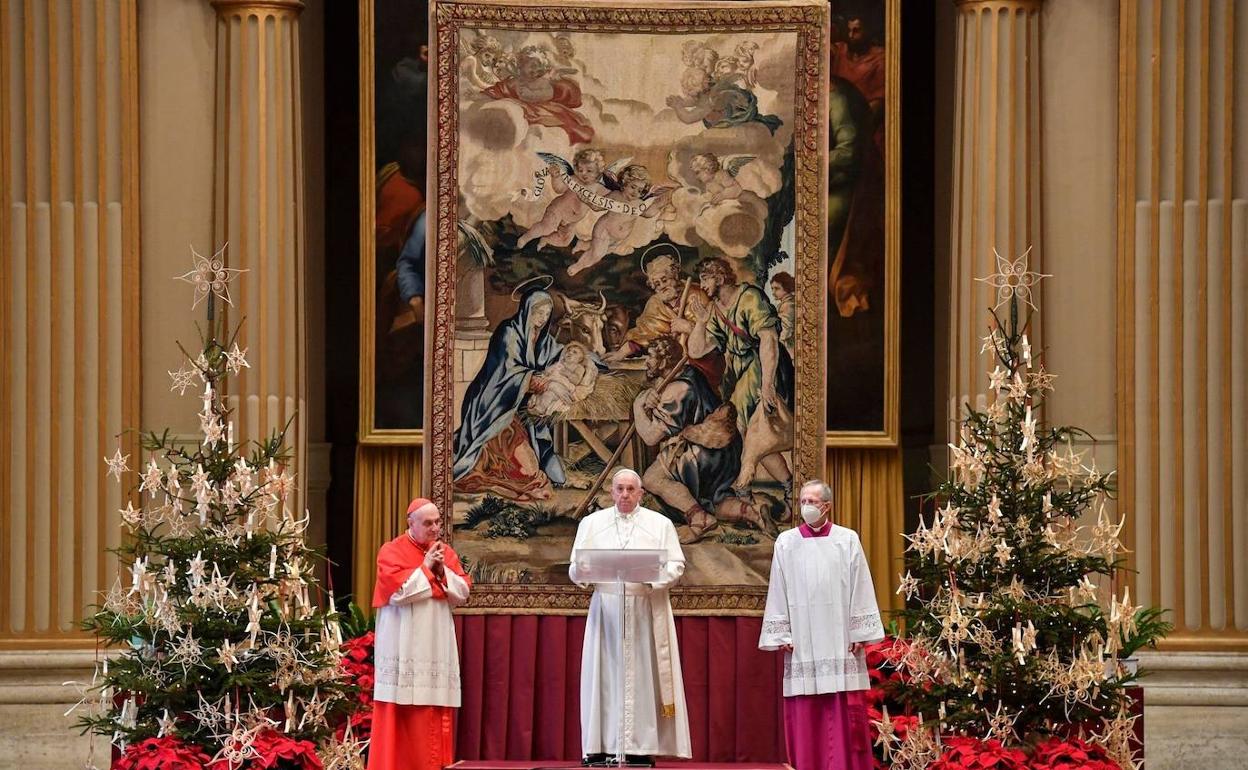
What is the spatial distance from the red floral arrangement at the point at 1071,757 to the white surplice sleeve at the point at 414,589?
3.30 meters

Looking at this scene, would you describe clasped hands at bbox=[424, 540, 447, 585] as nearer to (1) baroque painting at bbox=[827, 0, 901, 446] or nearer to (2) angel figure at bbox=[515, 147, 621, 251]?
(2) angel figure at bbox=[515, 147, 621, 251]

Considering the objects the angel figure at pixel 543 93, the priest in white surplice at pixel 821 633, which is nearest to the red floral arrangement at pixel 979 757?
the priest in white surplice at pixel 821 633

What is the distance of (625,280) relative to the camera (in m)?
11.8

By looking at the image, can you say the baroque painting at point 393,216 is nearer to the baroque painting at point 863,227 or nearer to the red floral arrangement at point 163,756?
the baroque painting at point 863,227

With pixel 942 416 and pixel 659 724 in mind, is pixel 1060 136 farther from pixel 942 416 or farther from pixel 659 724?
pixel 659 724

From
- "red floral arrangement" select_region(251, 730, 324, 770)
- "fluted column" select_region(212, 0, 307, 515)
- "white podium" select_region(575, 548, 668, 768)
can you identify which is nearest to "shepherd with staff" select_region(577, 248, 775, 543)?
"white podium" select_region(575, 548, 668, 768)

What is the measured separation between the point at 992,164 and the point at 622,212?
2454 mm

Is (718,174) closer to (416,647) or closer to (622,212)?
(622,212)

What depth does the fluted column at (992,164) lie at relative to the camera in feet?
39.9

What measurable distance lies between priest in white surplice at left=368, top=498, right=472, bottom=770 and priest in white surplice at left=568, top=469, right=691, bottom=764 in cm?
77

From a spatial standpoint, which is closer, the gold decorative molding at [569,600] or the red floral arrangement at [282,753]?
the red floral arrangement at [282,753]

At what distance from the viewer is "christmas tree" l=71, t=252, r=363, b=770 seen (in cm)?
927

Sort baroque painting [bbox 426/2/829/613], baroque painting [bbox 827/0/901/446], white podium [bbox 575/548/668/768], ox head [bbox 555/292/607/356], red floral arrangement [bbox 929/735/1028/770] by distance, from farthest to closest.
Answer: baroque painting [bbox 827/0/901/446], ox head [bbox 555/292/607/356], baroque painting [bbox 426/2/829/613], white podium [bbox 575/548/668/768], red floral arrangement [bbox 929/735/1028/770]

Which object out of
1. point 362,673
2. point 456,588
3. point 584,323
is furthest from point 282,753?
point 584,323
